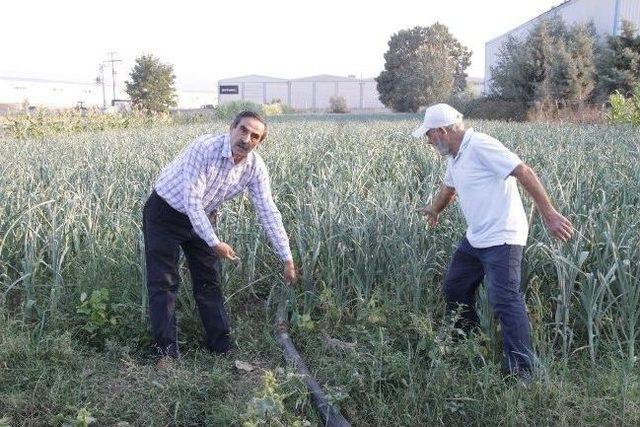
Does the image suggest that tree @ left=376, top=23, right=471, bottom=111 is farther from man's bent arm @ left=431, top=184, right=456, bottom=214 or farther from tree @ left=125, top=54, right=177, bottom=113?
man's bent arm @ left=431, top=184, right=456, bottom=214

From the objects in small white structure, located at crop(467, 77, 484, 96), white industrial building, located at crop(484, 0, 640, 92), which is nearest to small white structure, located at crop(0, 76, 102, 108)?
white industrial building, located at crop(484, 0, 640, 92)

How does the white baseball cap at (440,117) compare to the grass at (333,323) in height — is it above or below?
above

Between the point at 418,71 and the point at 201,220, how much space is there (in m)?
45.0

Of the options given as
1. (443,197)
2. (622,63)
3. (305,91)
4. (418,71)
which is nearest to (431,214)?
(443,197)

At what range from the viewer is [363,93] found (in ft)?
265

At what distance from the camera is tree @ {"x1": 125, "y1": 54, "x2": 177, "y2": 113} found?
108 feet

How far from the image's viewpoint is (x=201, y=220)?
319 centimetres

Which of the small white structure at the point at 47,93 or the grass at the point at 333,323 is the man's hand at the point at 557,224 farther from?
the small white structure at the point at 47,93

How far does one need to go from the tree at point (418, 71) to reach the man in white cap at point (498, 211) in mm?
41103

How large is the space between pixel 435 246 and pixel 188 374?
1.65 meters

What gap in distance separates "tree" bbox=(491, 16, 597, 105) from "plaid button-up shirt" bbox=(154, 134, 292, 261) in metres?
21.4

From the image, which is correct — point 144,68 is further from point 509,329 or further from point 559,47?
point 509,329

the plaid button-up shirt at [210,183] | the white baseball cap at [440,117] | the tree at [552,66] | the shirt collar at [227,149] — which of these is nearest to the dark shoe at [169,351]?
the plaid button-up shirt at [210,183]

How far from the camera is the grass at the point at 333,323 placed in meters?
2.97
